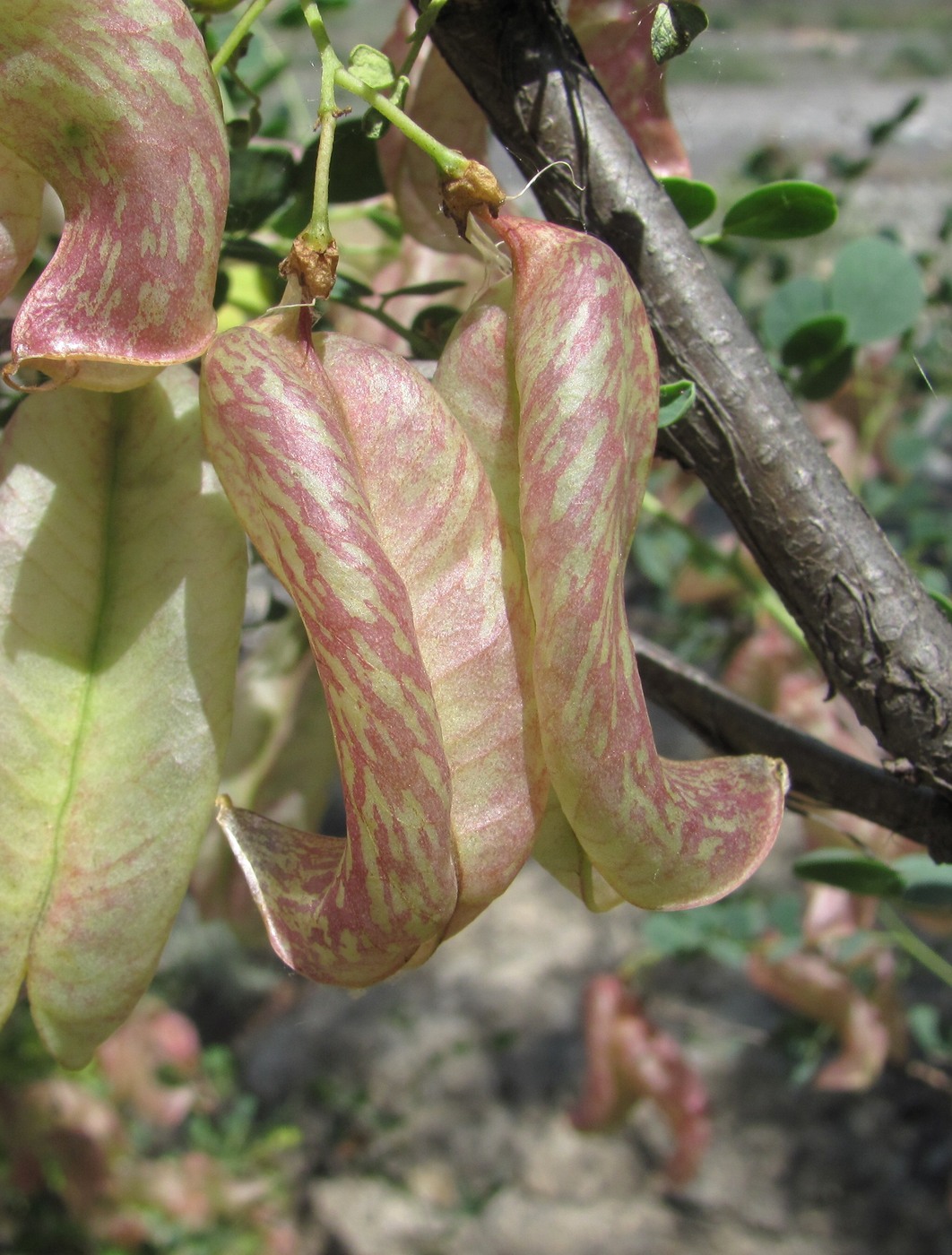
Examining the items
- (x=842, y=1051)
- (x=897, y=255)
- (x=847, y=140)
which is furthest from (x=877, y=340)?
(x=847, y=140)

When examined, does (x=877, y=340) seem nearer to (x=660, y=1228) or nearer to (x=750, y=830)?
(x=750, y=830)

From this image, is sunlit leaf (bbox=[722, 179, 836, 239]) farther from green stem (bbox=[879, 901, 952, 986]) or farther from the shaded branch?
green stem (bbox=[879, 901, 952, 986])

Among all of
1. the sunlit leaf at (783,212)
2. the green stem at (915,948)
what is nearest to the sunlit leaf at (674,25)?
the sunlit leaf at (783,212)

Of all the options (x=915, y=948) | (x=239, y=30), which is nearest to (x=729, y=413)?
(x=239, y=30)

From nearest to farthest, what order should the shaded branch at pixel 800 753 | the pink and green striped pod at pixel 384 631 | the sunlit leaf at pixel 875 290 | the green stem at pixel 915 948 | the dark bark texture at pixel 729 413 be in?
the pink and green striped pod at pixel 384 631 < the dark bark texture at pixel 729 413 < the shaded branch at pixel 800 753 < the sunlit leaf at pixel 875 290 < the green stem at pixel 915 948

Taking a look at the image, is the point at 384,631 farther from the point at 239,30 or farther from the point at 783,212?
the point at 783,212

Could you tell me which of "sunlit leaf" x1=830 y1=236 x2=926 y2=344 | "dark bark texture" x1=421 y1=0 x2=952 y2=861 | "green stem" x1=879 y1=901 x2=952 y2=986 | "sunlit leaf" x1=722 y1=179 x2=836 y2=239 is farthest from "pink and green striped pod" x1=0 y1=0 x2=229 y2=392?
"green stem" x1=879 y1=901 x2=952 y2=986

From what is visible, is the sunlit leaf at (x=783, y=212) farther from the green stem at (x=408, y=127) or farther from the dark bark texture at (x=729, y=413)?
the green stem at (x=408, y=127)
